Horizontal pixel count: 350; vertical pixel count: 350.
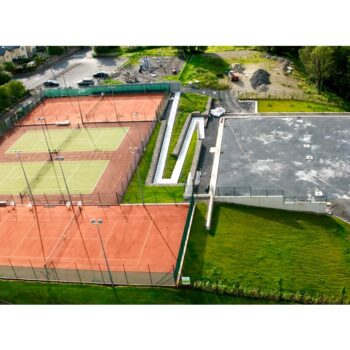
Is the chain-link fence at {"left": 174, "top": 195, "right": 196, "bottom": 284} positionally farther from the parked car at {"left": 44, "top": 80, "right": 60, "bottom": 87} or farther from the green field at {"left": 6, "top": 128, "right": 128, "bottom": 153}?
the parked car at {"left": 44, "top": 80, "right": 60, "bottom": 87}

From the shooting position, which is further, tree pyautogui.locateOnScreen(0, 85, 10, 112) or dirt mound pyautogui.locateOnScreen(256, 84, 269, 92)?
tree pyautogui.locateOnScreen(0, 85, 10, 112)

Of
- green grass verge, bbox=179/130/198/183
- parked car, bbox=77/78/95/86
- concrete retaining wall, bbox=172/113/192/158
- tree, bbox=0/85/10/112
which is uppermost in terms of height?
tree, bbox=0/85/10/112

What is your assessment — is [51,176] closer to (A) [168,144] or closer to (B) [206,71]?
(A) [168,144]

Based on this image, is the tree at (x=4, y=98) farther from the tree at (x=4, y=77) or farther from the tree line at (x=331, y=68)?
the tree line at (x=331, y=68)

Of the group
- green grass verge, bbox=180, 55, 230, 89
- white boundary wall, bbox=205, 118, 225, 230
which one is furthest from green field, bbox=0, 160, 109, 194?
green grass verge, bbox=180, 55, 230, 89

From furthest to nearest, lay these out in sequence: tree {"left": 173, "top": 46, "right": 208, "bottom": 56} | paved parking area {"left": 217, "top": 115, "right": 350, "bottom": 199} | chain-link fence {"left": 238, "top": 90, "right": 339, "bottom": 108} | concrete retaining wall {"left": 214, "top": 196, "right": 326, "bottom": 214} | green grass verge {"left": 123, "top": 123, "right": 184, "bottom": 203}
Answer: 1. tree {"left": 173, "top": 46, "right": 208, "bottom": 56}
2. chain-link fence {"left": 238, "top": 90, "right": 339, "bottom": 108}
3. green grass verge {"left": 123, "top": 123, "right": 184, "bottom": 203}
4. paved parking area {"left": 217, "top": 115, "right": 350, "bottom": 199}
5. concrete retaining wall {"left": 214, "top": 196, "right": 326, "bottom": 214}

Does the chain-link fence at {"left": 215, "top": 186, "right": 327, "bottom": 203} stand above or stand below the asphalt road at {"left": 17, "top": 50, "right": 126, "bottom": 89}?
below

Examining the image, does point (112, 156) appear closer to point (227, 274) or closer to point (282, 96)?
point (227, 274)
